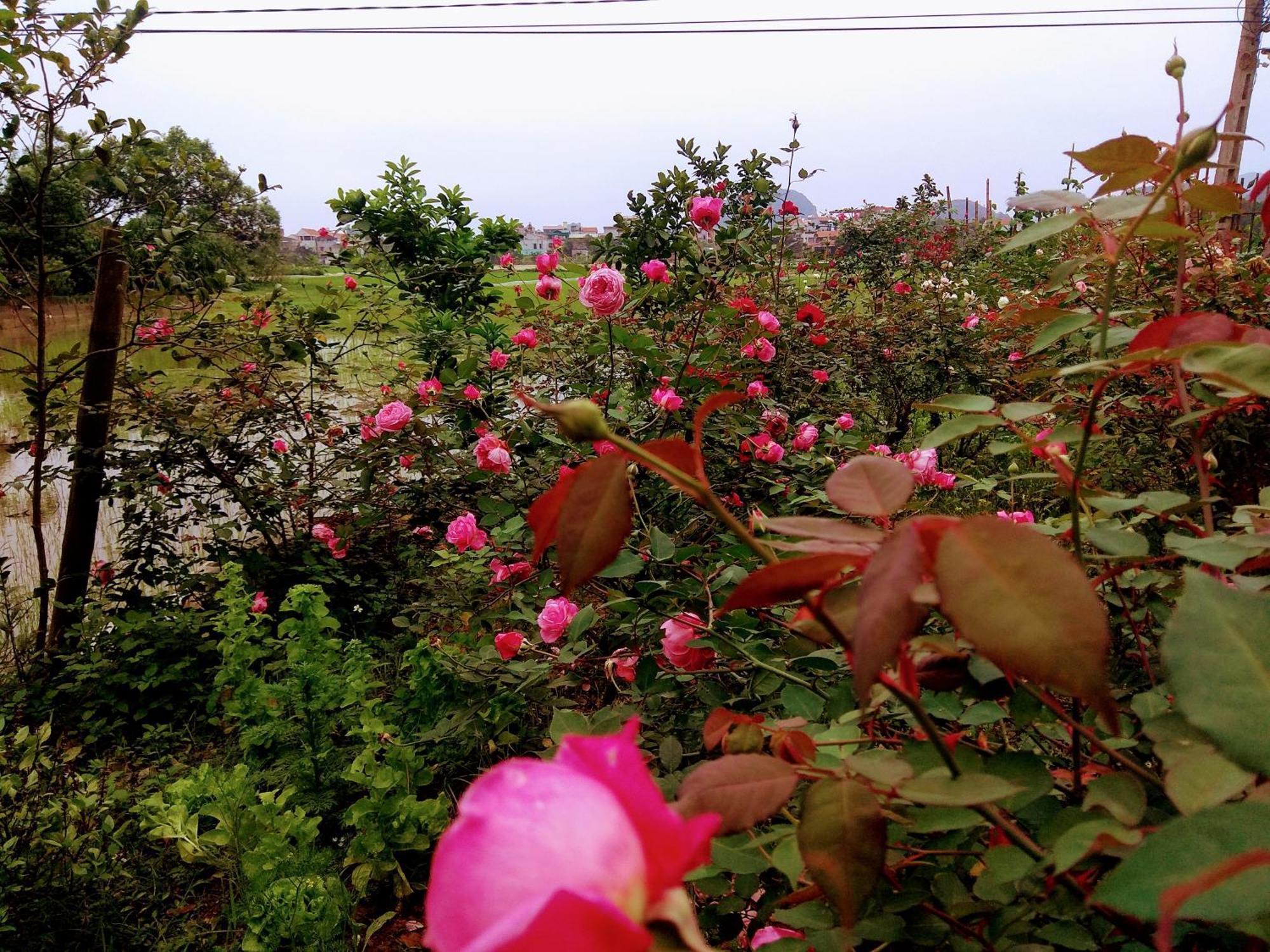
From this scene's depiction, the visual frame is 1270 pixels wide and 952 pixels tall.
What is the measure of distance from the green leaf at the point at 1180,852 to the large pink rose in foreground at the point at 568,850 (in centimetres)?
13

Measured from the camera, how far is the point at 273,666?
182 cm

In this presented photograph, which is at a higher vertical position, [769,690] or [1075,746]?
[1075,746]

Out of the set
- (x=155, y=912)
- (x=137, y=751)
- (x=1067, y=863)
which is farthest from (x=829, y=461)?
(x=137, y=751)

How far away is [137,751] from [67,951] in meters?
0.91

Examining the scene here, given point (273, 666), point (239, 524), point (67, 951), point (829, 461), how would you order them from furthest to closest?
point (239, 524), point (273, 666), point (829, 461), point (67, 951)

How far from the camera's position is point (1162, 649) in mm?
241

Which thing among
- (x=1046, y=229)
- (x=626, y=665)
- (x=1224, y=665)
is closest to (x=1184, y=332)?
(x=1046, y=229)

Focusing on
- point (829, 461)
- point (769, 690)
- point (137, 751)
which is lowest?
point (137, 751)

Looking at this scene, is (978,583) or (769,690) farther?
(769,690)

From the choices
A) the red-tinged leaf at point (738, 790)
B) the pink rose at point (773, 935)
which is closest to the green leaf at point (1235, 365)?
the red-tinged leaf at point (738, 790)

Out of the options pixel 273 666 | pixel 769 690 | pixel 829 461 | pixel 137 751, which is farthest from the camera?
pixel 137 751

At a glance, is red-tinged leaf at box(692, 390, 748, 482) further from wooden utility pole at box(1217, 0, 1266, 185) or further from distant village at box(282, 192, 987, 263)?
wooden utility pole at box(1217, 0, 1266, 185)

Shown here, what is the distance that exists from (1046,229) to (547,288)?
133cm

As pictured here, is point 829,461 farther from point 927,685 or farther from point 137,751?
point 137,751
